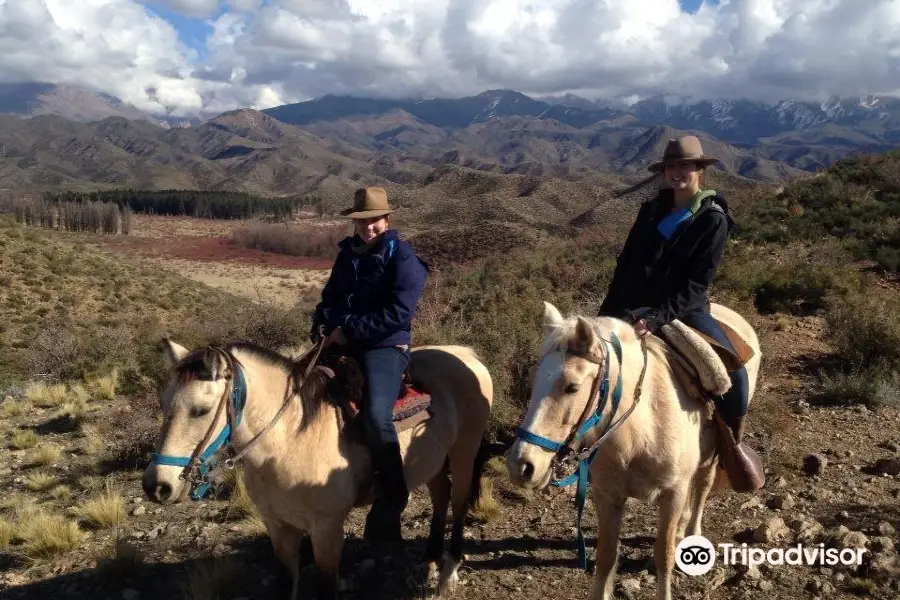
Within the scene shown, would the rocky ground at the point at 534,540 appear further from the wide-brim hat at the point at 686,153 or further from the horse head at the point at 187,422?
the wide-brim hat at the point at 686,153

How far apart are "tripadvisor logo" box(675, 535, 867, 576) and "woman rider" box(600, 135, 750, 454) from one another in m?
0.98

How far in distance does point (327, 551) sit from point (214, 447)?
112 cm

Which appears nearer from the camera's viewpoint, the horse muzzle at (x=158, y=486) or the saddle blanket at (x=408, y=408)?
the horse muzzle at (x=158, y=486)

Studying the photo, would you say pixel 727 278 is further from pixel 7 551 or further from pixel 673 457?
pixel 7 551

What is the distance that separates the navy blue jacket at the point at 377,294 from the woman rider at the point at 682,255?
5.05 ft

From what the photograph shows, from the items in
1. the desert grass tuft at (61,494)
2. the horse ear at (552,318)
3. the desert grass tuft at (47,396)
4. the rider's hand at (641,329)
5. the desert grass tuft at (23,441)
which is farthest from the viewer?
the desert grass tuft at (47,396)

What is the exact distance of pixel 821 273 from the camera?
1112cm

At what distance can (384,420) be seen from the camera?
3551mm

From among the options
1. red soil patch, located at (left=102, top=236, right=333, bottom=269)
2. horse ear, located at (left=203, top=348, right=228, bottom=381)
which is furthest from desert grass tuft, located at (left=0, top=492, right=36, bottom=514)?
red soil patch, located at (left=102, top=236, right=333, bottom=269)

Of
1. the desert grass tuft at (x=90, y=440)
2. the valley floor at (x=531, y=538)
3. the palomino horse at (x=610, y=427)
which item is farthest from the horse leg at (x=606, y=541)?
the desert grass tuft at (x=90, y=440)

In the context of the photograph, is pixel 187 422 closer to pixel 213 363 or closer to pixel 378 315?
pixel 213 363

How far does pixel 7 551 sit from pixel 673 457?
5.70m

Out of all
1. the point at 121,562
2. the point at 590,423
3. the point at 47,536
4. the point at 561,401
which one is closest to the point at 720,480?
the point at 590,423

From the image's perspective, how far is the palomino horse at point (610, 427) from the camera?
8.87 ft
